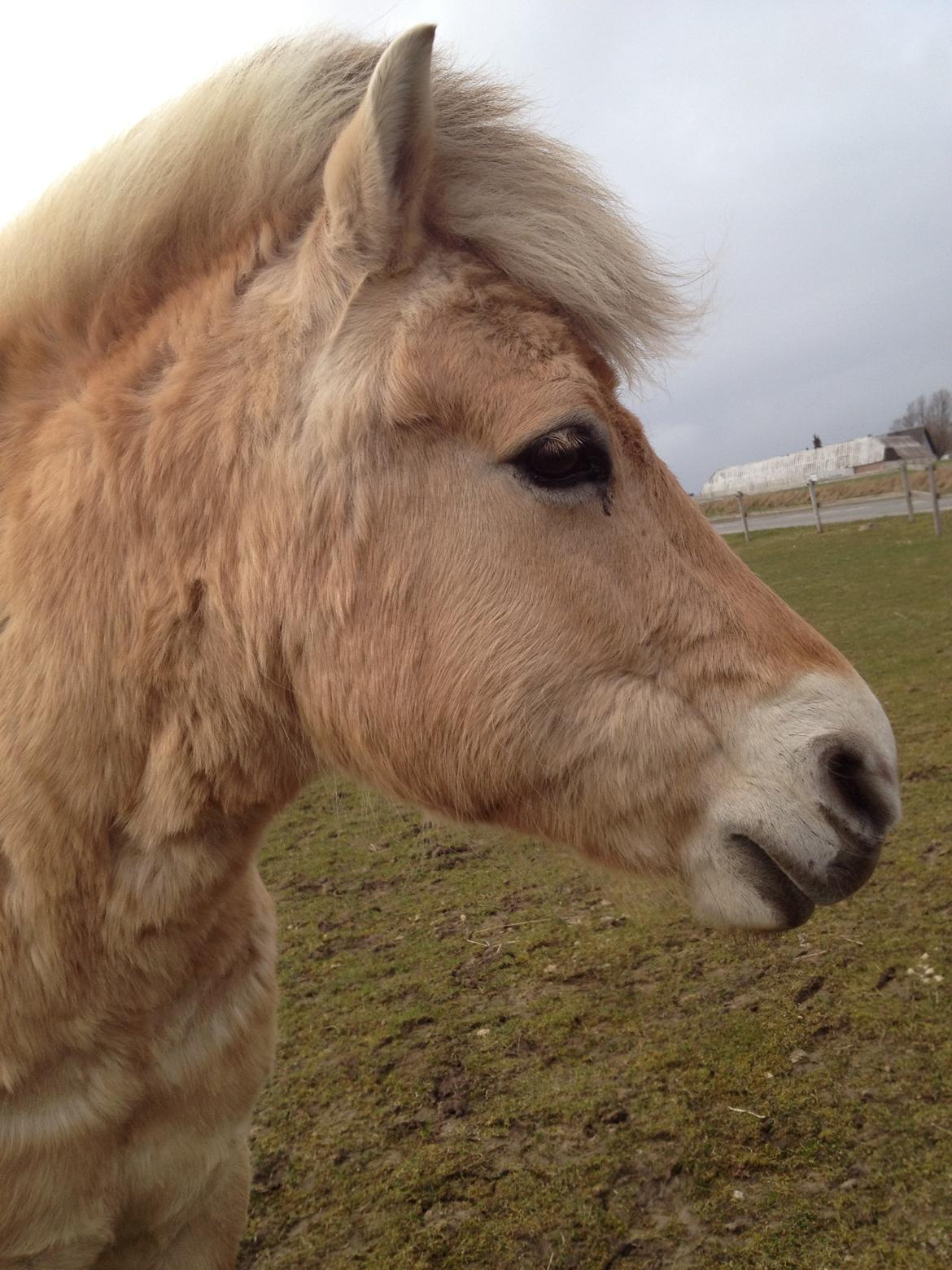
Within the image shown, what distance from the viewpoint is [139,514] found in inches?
69.9

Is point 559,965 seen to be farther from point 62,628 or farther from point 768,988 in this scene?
point 62,628

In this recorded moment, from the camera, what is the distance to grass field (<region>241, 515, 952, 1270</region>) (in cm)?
263

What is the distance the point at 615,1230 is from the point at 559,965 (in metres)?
1.50

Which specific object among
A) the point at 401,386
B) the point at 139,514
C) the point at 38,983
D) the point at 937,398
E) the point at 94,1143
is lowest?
the point at 94,1143

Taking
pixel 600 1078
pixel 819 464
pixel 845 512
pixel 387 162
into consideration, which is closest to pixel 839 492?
pixel 845 512

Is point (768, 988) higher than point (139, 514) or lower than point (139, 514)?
lower

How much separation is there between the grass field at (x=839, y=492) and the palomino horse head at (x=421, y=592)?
29.8 metres

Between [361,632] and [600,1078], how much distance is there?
2.41m

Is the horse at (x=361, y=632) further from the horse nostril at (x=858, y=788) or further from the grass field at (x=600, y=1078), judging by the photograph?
the grass field at (x=600, y=1078)

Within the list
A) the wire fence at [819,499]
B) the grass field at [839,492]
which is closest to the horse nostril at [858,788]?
the wire fence at [819,499]

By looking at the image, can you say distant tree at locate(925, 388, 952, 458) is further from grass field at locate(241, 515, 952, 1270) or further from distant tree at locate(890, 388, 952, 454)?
grass field at locate(241, 515, 952, 1270)

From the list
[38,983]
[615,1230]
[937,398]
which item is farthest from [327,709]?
[937,398]

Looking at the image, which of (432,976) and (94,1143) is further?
(432,976)

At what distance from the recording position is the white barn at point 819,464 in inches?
2371
